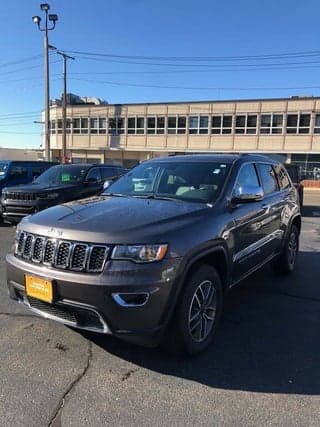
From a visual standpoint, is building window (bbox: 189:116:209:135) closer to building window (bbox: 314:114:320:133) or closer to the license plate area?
building window (bbox: 314:114:320:133)

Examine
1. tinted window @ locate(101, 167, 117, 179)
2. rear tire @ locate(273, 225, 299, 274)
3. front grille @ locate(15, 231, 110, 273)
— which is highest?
tinted window @ locate(101, 167, 117, 179)

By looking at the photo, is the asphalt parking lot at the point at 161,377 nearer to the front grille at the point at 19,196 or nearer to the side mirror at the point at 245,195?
the side mirror at the point at 245,195

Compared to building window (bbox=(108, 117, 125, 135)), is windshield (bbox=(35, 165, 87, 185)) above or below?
below

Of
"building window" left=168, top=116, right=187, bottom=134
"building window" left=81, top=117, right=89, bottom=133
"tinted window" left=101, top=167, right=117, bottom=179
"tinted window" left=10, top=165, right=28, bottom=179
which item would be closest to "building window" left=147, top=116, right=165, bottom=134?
"building window" left=168, top=116, right=187, bottom=134

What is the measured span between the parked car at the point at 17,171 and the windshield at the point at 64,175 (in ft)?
4.94

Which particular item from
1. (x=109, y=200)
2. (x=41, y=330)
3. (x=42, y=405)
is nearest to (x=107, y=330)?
(x=42, y=405)

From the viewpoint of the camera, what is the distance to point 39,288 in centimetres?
337

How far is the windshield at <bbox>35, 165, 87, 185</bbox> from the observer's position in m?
10.9

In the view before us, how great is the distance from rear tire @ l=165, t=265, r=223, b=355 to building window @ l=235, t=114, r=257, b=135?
41.9 metres

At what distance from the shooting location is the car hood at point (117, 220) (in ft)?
10.5

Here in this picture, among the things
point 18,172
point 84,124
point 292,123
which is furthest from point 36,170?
point 84,124

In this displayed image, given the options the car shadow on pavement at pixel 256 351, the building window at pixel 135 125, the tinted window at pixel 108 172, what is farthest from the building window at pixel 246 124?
the car shadow on pavement at pixel 256 351

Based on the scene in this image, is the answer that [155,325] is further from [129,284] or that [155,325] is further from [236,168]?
[236,168]

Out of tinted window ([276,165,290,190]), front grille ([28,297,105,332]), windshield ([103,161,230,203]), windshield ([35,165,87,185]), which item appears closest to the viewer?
front grille ([28,297,105,332])
